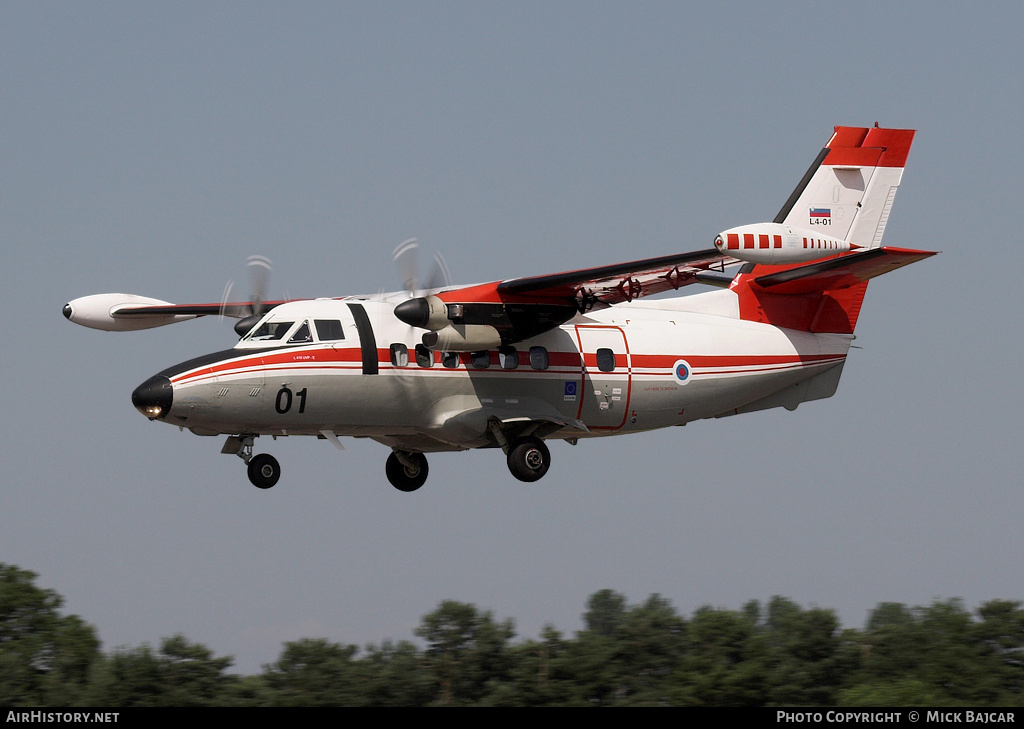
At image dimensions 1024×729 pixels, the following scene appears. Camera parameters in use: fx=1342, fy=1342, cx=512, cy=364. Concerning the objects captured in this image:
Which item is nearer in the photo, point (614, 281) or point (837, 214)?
point (614, 281)

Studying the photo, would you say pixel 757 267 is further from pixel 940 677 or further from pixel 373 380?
pixel 940 677

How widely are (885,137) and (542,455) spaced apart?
27.7 ft

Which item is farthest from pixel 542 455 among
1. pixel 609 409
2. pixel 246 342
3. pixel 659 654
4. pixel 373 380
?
pixel 659 654

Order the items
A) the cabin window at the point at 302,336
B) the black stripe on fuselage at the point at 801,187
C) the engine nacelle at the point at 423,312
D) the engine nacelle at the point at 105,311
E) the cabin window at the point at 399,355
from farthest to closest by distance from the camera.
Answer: the black stripe on fuselage at the point at 801,187 < the engine nacelle at the point at 105,311 < the cabin window at the point at 399,355 < the cabin window at the point at 302,336 < the engine nacelle at the point at 423,312

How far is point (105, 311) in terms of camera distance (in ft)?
75.4

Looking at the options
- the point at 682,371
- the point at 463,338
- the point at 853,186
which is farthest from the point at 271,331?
the point at 853,186

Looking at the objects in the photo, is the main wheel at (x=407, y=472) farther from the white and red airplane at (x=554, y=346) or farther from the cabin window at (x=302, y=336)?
the cabin window at (x=302, y=336)

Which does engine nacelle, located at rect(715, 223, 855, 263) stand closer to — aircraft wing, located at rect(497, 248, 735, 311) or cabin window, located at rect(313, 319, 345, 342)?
aircraft wing, located at rect(497, 248, 735, 311)

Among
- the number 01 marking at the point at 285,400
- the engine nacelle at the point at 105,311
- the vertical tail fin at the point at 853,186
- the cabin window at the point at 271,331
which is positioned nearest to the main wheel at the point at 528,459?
the number 01 marking at the point at 285,400

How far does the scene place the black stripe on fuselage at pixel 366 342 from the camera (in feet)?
64.1

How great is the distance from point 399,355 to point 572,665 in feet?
34.4

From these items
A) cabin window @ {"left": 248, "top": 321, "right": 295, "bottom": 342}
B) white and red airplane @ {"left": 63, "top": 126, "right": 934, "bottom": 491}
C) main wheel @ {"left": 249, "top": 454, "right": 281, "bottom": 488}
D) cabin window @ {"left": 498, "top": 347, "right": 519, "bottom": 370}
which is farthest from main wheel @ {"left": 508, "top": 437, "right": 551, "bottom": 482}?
cabin window @ {"left": 248, "top": 321, "right": 295, "bottom": 342}

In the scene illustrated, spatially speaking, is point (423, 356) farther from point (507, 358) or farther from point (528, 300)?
point (528, 300)

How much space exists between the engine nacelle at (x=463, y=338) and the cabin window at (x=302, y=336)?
1.68 meters
